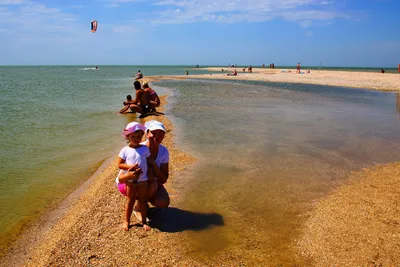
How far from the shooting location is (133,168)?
3941 millimetres

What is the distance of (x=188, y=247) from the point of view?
12.5 ft

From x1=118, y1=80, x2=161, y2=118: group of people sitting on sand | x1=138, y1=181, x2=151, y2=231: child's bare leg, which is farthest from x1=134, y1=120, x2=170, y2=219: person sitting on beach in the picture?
x1=118, y1=80, x2=161, y2=118: group of people sitting on sand

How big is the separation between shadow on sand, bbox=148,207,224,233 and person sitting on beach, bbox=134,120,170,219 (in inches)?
7.0

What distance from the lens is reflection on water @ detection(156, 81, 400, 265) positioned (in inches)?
159

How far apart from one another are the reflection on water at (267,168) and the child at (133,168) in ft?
2.89

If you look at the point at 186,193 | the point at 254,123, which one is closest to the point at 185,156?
the point at 186,193

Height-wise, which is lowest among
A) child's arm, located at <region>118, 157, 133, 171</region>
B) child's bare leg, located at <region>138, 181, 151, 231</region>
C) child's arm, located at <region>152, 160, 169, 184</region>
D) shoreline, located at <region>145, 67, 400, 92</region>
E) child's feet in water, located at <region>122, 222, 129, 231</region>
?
child's feet in water, located at <region>122, 222, 129, 231</region>

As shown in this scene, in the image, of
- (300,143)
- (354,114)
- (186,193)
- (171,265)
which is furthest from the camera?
(354,114)

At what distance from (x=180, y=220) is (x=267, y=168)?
2.85 m

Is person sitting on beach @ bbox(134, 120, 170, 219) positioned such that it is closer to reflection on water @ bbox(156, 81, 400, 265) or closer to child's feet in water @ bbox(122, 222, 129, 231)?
child's feet in water @ bbox(122, 222, 129, 231)

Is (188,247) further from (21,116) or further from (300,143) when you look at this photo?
(21,116)

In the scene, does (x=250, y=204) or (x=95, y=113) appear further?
(x=95, y=113)

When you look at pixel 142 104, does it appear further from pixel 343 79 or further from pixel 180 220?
pixel 343 79

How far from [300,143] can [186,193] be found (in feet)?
15.2
